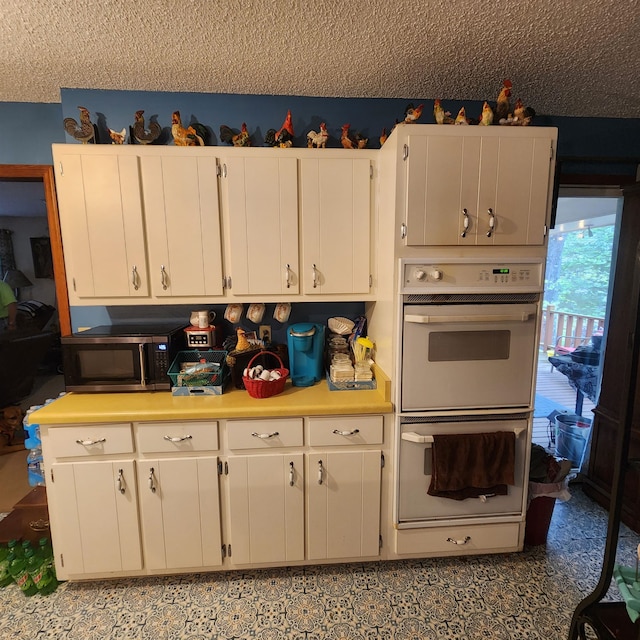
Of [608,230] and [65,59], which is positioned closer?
[65,59]

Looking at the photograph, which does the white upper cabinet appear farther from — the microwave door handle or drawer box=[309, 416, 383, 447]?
the microwave door handle

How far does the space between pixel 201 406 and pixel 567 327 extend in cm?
285

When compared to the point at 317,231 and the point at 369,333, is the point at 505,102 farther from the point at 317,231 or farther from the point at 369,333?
the point at 369,333

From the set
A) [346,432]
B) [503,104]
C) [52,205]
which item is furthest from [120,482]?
[503,104]

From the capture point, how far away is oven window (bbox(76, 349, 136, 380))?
6.17 ft

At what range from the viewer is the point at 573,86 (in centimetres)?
192

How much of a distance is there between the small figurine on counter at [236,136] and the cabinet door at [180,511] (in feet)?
5.58

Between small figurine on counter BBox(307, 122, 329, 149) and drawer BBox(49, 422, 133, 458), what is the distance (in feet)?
5.84

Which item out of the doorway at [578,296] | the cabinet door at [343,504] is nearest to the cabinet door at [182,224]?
the cabinet door at [343,504]

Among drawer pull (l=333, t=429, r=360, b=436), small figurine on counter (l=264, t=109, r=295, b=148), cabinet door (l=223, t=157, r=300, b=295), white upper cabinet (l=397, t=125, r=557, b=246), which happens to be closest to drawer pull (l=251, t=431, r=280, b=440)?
drawer pull (l=333, t=429, r=360, b=436)

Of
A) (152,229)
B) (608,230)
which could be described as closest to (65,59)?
(152,229)

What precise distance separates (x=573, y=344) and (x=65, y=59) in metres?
3.76

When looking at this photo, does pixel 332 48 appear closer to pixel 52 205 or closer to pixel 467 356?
pixel 467 356

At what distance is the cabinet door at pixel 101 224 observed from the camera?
70.6 inches
